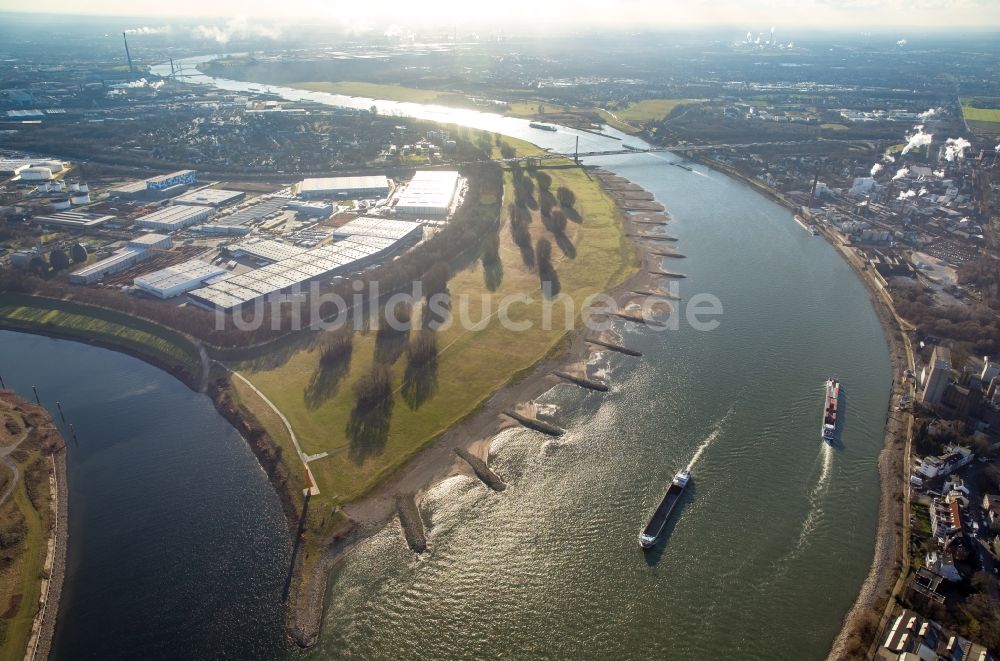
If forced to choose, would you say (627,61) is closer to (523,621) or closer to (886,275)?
(886,275)

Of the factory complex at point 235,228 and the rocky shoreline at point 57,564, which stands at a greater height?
the factory complex at point 235,228

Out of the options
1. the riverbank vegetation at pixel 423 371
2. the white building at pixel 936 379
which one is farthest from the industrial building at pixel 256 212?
the white building at pixel 936 379

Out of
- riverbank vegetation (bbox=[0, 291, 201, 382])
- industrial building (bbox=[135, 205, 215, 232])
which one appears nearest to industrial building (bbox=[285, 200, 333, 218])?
industrial building (bbox=[135, 205, 215, 232])

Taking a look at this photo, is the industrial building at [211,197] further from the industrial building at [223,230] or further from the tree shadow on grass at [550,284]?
the tree shadow on grass at [550,284]

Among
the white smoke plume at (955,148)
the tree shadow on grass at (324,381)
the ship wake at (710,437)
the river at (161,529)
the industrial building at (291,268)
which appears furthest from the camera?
the white smoke plume at (955,148)

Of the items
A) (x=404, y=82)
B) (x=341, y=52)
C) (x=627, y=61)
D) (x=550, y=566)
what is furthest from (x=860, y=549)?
(x=341, y=52)

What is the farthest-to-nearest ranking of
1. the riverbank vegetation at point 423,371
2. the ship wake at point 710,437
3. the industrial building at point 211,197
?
the industrial building at point 211,197 < the riverbank vegetation at point 423,371 < the ship wake at point 710,437
